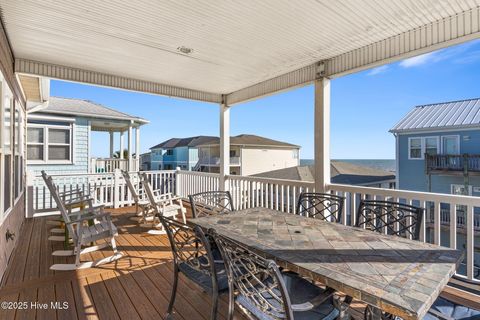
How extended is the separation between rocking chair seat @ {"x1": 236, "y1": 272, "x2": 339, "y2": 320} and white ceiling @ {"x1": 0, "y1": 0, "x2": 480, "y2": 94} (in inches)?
101

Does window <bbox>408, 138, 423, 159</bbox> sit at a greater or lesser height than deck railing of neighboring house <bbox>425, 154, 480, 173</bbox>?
greater

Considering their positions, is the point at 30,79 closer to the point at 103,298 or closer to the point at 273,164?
the point at 103,298

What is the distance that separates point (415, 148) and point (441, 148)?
1038 mm

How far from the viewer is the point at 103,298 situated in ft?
8.16

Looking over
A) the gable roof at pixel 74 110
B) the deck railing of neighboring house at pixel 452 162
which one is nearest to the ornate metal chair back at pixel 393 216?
the gable roof at pixel 74 110

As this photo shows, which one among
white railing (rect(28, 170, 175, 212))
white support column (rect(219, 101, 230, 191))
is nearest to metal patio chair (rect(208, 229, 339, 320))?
white support column (rect(219, 101, 230, 191))

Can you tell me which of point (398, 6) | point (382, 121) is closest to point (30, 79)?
point (398, 6)

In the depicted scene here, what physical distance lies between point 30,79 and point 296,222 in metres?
5.77

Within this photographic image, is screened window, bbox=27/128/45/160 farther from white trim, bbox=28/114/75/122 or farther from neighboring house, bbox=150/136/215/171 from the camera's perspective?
neighboring house, bbox=150/136/215/171

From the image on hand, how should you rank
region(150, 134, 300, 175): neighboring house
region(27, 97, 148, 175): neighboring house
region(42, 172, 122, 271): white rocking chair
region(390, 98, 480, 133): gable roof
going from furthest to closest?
region(150, 134, 300, 175): neighboring house, region(390, 98, 480, 133): gable roof, region(27, 97, 148, 175): neighboring house, region(42, 172, 122, 271): white rocking chair

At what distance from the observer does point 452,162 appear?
428 inches

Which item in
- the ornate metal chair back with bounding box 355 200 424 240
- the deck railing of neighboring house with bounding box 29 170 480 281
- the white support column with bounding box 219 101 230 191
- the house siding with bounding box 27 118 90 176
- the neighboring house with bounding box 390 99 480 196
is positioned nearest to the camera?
the ornate metal chair back with bounding box 355 200 424 240

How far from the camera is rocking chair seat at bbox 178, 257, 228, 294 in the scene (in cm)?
185

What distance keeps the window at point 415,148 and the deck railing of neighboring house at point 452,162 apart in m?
0.52
